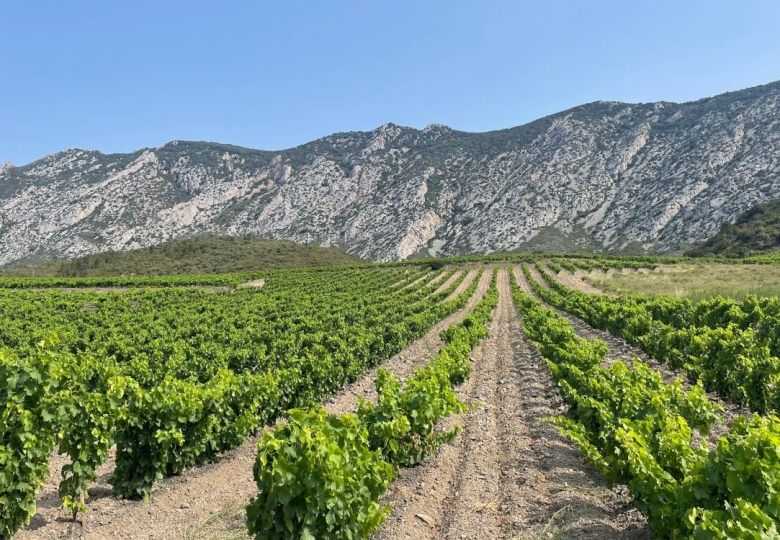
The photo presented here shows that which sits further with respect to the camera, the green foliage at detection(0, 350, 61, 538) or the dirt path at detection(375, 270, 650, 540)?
the dirt path at detection(375, 270, 650, 540)

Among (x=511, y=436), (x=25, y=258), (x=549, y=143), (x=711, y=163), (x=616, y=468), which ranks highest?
(x=549, y=143)

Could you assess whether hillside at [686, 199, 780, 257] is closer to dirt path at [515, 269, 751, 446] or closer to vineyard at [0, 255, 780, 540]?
dirt path at [515, 269, 751, 446]

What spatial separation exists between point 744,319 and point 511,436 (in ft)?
50.0

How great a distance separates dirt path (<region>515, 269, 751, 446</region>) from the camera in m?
11.1

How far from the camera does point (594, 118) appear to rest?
17875cm

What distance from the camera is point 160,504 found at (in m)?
7.85

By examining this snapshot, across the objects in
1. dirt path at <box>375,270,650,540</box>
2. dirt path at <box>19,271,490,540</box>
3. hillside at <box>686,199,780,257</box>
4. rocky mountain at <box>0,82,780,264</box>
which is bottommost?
dirt path at <box>375,270,650,540</box>

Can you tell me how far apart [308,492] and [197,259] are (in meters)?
125

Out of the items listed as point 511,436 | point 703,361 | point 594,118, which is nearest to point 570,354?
point 703,361

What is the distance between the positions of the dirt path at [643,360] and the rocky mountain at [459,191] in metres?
106

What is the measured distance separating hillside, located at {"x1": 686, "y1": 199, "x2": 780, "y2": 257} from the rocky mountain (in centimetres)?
1342

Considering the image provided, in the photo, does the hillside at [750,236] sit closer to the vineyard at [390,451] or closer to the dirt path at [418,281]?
the dirt path at [418,281]

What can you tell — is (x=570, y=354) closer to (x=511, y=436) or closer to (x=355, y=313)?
(x=511, y=436)

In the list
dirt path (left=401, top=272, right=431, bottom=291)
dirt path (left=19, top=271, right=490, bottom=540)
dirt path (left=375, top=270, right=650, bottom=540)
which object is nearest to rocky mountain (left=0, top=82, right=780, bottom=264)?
dirt path (left=401, top=272, right=431, bottom=291)
